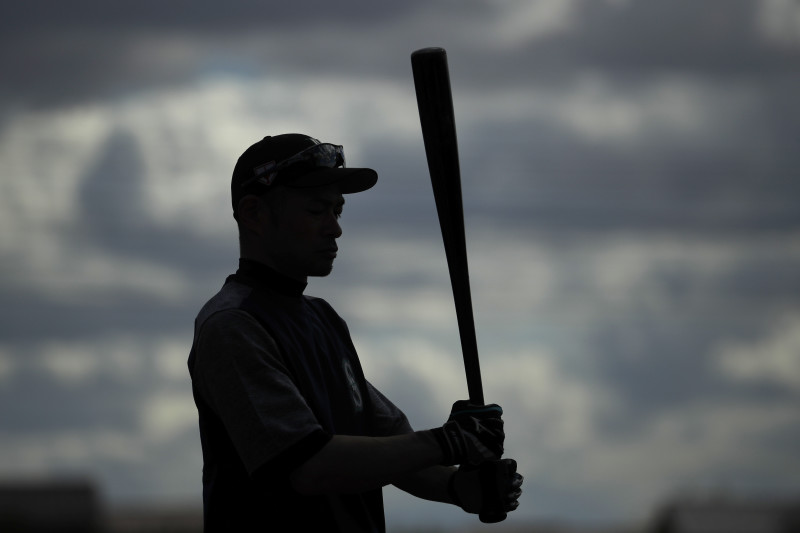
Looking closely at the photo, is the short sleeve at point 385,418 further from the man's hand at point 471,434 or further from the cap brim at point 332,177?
the cap brim at point 332,177

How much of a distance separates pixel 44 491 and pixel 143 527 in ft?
29.8

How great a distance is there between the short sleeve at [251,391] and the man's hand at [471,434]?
1.65 feet

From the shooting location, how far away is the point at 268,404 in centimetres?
510

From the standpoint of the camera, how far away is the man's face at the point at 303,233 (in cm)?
560

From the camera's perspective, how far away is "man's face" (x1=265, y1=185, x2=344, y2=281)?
5598mm

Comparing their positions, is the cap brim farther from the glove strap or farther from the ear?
the glove strap

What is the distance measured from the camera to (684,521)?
3144 cm

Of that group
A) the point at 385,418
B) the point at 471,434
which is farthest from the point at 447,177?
the point at 471,434

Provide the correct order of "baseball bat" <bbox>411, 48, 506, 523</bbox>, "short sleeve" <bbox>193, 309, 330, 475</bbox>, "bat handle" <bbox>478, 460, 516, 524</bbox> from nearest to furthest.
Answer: "short sleeve" <bbox>193, 309, 330, 475</bbox> → "bat handle" <bbox>478, 460, 516, 524</bbox> → "baseball bat" <bbox>411, 48, 506, 523</bbox>

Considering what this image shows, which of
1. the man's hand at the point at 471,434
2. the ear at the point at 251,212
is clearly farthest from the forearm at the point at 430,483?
the ear at the point at 251,212

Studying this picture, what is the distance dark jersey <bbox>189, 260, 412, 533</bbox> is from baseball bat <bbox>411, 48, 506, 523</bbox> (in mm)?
539

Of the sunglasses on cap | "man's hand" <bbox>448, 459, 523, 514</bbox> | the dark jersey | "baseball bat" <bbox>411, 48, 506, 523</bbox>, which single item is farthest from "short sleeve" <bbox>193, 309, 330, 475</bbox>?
"baseball bat" <bbox>411, 48, 506, 523</bbox>

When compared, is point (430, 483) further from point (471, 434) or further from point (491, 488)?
point (471, 434)

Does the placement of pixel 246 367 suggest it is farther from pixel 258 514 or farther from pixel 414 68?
pixel 414 68
